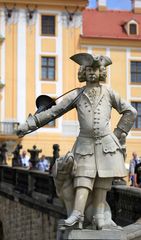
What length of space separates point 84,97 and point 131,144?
2770cm

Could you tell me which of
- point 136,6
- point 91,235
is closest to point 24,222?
point 91,235

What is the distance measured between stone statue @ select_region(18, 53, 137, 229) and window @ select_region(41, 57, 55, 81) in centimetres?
2714

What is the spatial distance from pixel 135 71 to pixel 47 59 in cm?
570

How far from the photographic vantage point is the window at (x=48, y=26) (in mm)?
32469

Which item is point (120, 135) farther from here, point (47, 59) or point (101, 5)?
point (101, 5)

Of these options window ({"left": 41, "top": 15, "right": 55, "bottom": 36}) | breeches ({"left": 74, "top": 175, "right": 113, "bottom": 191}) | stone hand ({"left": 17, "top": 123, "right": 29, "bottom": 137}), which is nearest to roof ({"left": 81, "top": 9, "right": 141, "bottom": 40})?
window ({"left": 41, "top": 15, "right": 55, "bottom": 36})

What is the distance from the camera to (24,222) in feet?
48.6

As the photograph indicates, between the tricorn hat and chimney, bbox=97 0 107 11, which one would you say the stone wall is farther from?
chimney, bbox=97 0 107 11

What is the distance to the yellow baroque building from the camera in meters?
Answer: 31.7

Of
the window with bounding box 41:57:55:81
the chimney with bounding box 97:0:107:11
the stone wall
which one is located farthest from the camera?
the chimney with bounding box 97:0:107:11

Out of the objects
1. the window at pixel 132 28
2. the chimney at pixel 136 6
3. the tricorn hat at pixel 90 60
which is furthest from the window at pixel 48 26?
the tricorn hat at pixel 90 60

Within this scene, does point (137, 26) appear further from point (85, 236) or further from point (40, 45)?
point (85, 236)

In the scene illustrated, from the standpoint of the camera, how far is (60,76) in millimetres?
32250

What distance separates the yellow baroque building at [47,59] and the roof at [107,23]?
0.22 m
